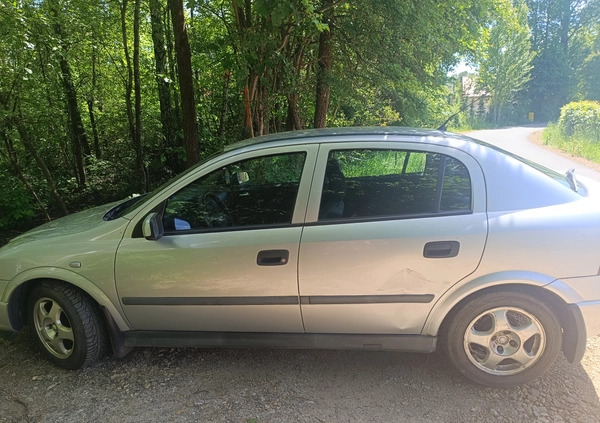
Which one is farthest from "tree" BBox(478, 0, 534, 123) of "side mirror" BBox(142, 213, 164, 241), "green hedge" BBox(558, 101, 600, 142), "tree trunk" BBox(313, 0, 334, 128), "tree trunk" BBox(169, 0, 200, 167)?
"side mirror" BBox(142, 213, 164, 241)

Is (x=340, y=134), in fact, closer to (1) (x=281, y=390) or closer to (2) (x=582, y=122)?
(1) (x=281, y=390)

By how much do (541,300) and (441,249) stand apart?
700 millimetres

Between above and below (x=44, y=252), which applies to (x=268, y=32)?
above

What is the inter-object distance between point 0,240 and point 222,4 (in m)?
5.29

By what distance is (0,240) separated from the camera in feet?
21.0

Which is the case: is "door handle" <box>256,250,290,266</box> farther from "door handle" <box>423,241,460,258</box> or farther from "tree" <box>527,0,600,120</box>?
"tree" <box>527,0,600,120</box>

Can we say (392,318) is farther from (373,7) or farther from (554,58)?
(554,58)

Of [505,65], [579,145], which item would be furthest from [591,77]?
[579,145]

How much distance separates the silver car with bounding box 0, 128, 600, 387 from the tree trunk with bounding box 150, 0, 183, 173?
19.0 feet

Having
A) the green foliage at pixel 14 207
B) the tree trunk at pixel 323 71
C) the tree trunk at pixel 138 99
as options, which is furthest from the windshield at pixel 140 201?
the green foliage at pixel 14 207

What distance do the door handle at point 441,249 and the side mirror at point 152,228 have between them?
66.5 inches

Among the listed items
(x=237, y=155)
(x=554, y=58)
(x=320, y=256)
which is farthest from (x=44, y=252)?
(x=554, y=58)

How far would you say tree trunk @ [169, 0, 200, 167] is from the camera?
5520 mm

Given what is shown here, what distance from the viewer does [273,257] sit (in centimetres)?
249
